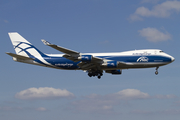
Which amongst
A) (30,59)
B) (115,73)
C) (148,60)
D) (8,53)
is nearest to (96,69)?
(115,73)

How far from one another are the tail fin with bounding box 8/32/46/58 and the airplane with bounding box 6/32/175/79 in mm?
62

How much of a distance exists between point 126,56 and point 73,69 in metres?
10.9

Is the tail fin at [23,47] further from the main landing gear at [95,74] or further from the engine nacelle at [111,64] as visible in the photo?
the engine nacelle at [111,64]

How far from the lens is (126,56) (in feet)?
156

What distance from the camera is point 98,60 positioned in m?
46.9

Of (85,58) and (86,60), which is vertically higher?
(85,58)

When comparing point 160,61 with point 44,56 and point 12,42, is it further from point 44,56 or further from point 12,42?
point 12,42

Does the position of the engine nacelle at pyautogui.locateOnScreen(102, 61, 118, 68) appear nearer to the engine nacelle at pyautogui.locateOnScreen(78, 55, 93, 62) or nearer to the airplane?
the airplane

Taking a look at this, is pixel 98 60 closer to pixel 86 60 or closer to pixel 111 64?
pixel 111 64

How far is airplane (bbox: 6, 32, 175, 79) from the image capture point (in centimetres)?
4550

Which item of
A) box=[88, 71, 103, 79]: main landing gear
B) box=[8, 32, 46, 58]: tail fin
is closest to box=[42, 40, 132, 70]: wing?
box=[88, 71, 103, 79]: main landing gear

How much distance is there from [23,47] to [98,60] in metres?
17.3

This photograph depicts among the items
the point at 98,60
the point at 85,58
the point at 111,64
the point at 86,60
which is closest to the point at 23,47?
the point at 85,58

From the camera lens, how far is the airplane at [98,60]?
149ft
